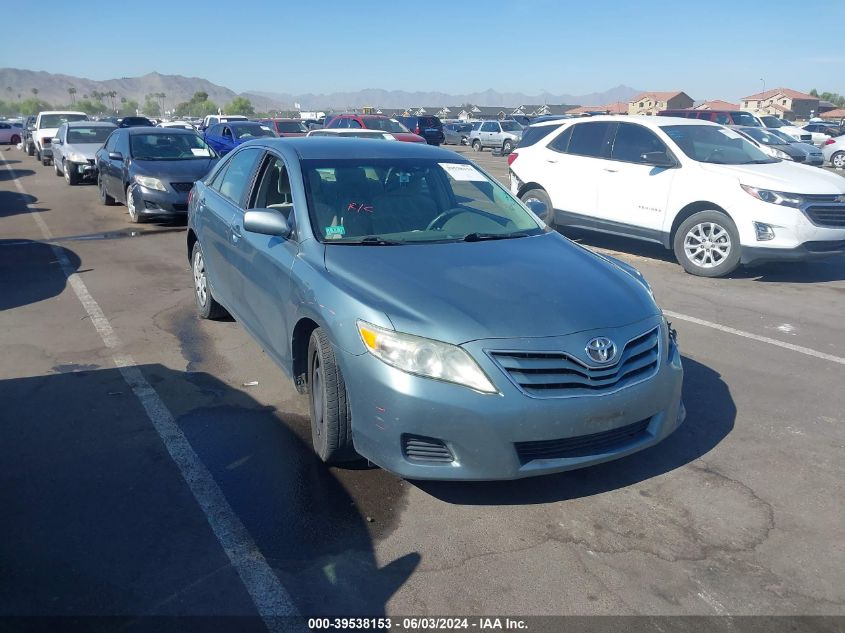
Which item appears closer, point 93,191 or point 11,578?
point 11,578

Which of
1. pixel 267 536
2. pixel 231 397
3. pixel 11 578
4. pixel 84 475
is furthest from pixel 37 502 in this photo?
pixel 231 397

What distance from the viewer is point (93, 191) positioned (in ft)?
55.9

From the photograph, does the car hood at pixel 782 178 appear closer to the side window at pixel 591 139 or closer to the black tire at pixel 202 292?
the side window at pixel 591 139

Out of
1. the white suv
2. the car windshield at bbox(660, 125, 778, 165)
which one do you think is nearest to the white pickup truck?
the white suv

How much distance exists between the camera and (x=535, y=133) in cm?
1102

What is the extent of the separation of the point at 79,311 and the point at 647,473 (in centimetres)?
552

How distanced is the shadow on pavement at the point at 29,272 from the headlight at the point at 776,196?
7781 mm

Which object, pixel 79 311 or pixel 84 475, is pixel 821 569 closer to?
pixel 84 475

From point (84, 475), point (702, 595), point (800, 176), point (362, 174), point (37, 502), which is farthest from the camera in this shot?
point (800, 176)

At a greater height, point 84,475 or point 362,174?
point 362,174

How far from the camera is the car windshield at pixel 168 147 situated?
12641 mm

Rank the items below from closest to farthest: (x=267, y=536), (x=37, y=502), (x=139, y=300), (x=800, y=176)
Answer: (x=267, y=536) < (x=37, y=502) < (x=139, y=300) < (x=800, y=176)

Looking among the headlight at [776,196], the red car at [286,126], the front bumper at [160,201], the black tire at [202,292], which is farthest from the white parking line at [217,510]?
the red car at [286,126]

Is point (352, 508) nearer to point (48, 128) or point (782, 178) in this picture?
point (782, 178)
